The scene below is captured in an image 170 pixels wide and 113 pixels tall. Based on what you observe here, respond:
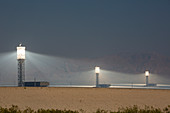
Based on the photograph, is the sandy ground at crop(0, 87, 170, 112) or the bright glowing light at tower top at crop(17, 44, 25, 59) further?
the bright glowing light at tower top at crop(17, 44, 25, 59)

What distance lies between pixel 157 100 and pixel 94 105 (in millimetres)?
4936

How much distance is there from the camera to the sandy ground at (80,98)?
22844mm

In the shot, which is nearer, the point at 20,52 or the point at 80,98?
the point at 80,98

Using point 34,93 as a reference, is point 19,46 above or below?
above

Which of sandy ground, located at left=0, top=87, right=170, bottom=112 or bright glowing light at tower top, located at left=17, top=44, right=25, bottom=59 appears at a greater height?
bright glowing light at tower top, located at left=17, top=44, right=25, bottom=59

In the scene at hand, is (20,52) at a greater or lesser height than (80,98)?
greater

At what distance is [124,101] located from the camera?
24328mm

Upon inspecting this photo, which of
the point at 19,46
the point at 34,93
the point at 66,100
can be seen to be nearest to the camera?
the point at 66,100

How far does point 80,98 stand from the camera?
24.6 metres

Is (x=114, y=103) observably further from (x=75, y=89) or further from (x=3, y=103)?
(x=3, y=103)

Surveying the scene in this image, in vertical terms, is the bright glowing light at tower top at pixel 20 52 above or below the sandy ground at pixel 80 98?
above

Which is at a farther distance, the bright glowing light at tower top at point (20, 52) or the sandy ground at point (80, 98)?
Answer: the bright glowing light at tower top at point (20, 52)

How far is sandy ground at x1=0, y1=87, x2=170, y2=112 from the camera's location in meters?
22.8

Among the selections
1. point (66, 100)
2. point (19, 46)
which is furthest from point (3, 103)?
point (19, 46)
